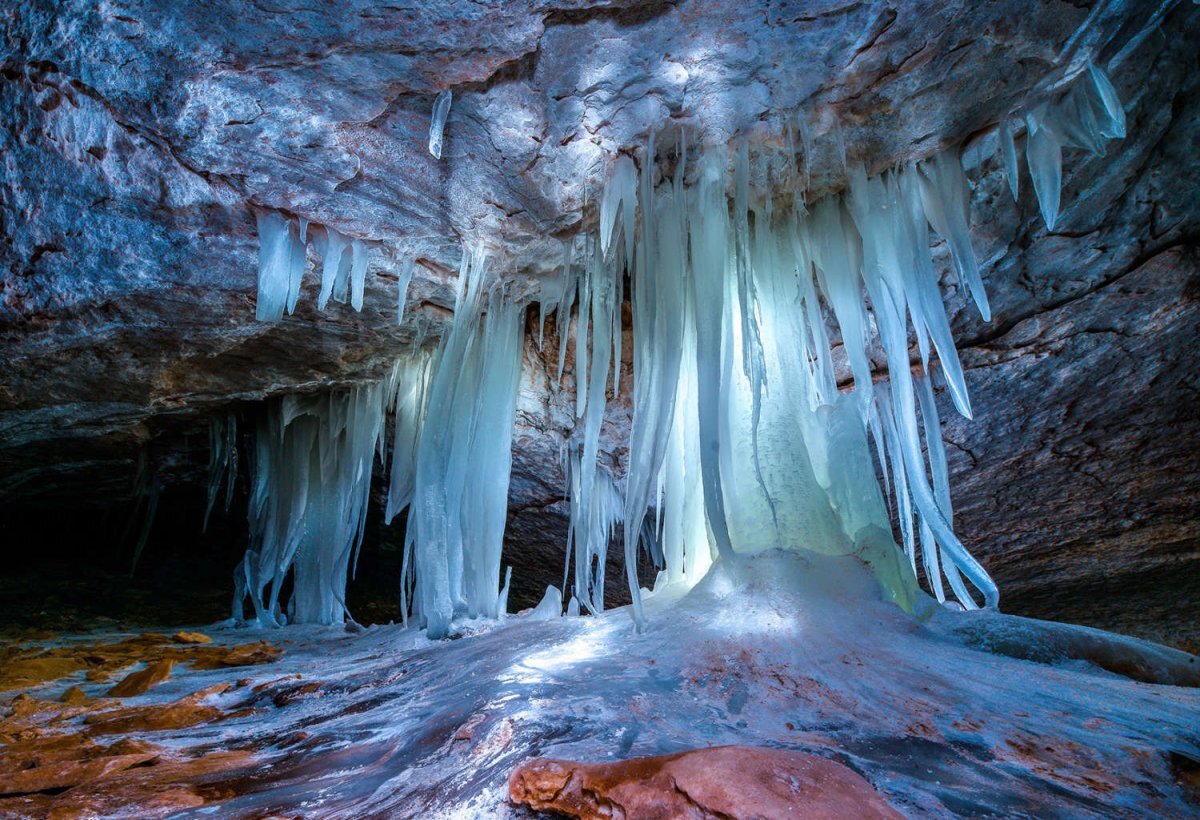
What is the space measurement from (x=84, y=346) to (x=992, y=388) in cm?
524

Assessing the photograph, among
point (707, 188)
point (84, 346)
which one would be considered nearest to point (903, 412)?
point (707, 188)

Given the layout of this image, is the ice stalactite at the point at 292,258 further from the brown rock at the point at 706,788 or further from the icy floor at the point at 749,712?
the brown rock at the point at 706,788

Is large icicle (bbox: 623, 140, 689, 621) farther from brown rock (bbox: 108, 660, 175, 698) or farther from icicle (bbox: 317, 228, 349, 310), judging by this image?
brown rock (bbox: 108, 660, 175, 698)

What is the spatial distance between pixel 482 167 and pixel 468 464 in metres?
1.53

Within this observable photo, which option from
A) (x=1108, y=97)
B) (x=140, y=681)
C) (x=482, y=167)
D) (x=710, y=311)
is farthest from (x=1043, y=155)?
(x=140, y=681)

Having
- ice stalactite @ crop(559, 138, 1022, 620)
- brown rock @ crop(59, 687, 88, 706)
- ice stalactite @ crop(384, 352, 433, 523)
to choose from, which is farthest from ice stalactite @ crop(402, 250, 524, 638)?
brown rock @ crop(59, 687, 88, 706)

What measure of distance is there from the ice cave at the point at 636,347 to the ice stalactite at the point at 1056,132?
A: 0.01 m

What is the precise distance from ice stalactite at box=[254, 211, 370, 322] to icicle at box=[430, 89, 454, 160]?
0.85 meters

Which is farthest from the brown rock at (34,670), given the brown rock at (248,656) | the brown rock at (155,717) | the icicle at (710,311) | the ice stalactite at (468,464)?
the icicle at (710,311)

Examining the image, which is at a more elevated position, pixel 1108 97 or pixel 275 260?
pixel 1108 97

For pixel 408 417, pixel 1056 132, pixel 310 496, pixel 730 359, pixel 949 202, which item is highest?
pixel 1056 132

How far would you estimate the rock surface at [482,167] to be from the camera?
2.10m

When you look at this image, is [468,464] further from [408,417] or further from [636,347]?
[636,347]

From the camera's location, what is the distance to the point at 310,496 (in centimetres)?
479
